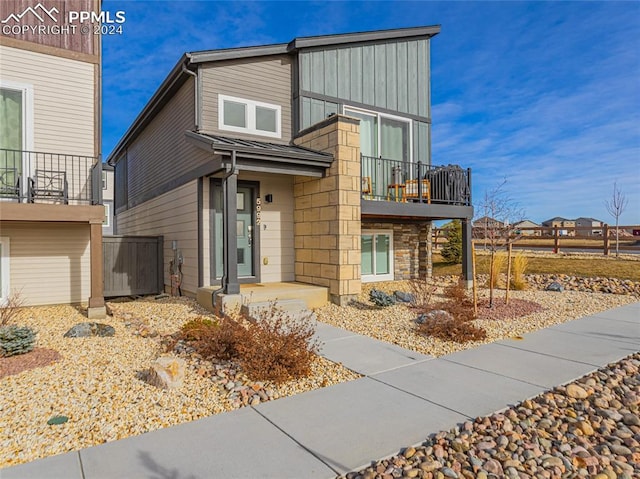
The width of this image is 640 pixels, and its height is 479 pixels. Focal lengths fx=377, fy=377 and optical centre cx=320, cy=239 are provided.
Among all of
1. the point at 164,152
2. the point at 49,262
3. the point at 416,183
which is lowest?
the point at 49,262

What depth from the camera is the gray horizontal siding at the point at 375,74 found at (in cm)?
966

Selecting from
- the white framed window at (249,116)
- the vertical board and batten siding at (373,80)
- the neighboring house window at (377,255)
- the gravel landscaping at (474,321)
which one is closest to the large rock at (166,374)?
the gravel landscaping at (474,321)

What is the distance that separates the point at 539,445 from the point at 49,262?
29.1 ft

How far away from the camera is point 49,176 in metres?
7.55

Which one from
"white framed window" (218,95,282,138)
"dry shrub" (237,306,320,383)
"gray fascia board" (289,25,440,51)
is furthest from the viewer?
"gray fascia board" (289,25,440,51)

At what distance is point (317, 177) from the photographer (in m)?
8.29

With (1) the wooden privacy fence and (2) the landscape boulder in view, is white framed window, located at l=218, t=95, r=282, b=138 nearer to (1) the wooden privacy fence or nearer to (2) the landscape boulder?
(1) the wooden privacy fence

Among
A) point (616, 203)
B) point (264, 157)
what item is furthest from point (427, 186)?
point (616, 203)

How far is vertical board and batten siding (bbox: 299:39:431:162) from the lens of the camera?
9.56m

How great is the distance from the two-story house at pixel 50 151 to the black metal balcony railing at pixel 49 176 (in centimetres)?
2

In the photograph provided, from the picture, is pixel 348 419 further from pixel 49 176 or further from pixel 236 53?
pixel 236 53

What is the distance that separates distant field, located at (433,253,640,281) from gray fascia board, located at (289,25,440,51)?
790 cm

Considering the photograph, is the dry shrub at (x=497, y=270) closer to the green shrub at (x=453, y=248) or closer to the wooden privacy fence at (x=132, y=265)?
the green shrub at (x=453, y=248)

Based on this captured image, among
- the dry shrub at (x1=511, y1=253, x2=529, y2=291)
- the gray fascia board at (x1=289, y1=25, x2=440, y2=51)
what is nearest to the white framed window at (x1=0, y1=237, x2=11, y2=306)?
the gray fascia board at (x1=289, y1=25, x2=440, y2=51)
